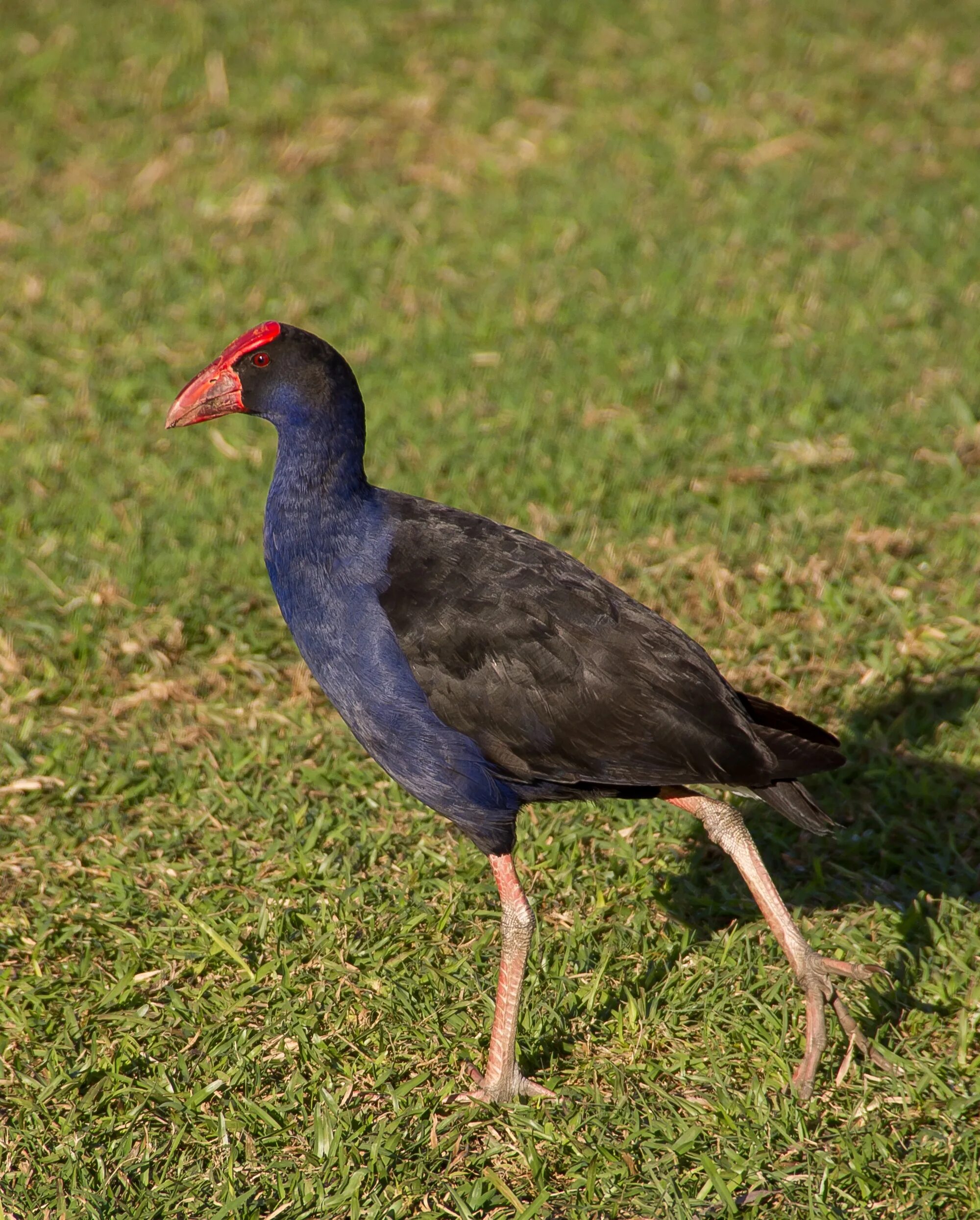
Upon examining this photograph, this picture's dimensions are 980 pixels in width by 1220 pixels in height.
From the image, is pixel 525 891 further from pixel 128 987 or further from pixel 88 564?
pixel 88 564

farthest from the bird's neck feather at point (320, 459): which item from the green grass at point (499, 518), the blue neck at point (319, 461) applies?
the green grass at point (499, 518)

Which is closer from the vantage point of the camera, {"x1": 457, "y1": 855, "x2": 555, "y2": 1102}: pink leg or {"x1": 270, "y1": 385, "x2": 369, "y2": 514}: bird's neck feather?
{"x1": 457, "y1": 855, "x2": 555, "y2": 1102}: pink leg

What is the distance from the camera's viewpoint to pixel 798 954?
3625 millimetres

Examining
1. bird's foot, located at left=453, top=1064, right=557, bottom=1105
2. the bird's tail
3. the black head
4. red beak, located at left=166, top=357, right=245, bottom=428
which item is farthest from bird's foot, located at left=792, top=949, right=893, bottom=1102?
red beak, located at left=166, top=357, right=245, bottom=428

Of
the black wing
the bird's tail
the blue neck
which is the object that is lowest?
the bird's tail

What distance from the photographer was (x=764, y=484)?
20.1ft

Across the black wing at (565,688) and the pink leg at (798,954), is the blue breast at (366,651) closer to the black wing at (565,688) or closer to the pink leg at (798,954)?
the black wing at (565,688)

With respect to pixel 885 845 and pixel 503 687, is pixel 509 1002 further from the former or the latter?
pixel 885 845

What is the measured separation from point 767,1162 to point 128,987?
173cm

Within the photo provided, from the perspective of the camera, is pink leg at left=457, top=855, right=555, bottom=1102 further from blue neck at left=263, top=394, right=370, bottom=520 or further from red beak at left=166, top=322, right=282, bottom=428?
red beak at left=166, top=322, right=282, bottom=428

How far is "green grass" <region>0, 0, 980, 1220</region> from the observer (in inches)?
141

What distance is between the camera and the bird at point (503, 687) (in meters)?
3.61

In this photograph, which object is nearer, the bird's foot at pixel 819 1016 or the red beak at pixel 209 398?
the bird's foot at pixel 819 1016

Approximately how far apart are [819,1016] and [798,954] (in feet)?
0.51
